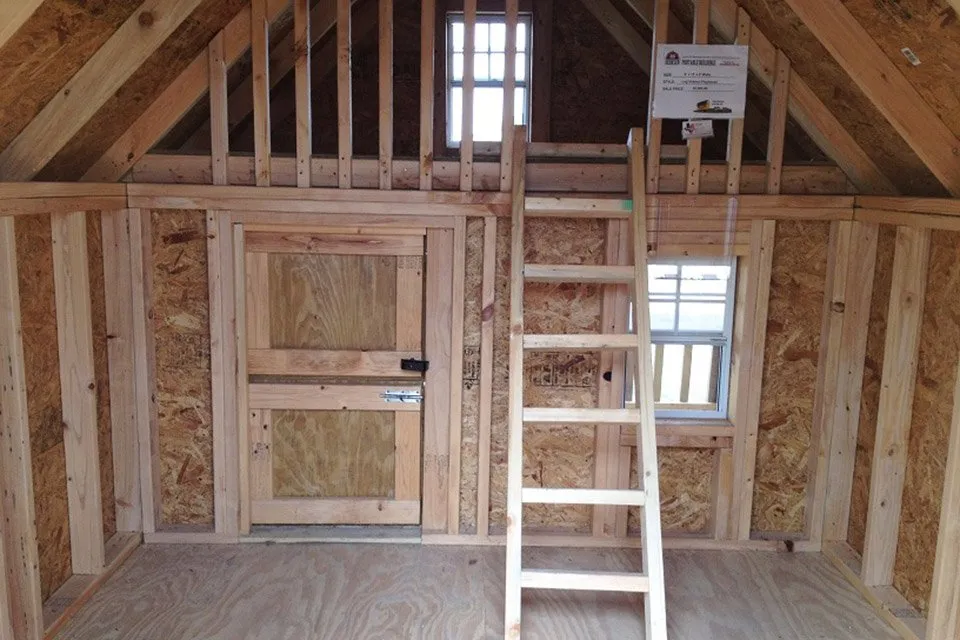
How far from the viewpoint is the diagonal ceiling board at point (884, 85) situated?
273 centimetres

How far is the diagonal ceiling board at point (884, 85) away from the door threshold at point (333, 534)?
290 cm

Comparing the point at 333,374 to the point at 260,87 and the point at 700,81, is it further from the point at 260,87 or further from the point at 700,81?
the point at 700,81

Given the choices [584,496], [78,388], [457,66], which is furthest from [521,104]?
[78,388]

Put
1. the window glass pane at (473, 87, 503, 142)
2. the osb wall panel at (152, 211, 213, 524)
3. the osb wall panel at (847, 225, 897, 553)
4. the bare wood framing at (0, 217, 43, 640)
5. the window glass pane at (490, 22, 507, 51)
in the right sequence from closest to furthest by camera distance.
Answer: the bare wood framing at (0, 217, 43, 640) < the osb wall panel at (847, 225, 897, 553) < the osb wall panel at (152, 211, 213, 524) < the window glass pane at (490, 22, 507, 51) < the window glass pane at (473, 87, 503, 142)

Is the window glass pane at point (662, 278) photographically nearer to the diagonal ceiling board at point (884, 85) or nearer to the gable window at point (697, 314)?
the gable window at point (697, 314)

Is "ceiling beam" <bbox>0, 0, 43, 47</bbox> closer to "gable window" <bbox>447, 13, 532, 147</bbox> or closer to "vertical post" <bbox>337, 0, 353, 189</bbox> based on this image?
"vertical post" <bbox>337, 0, 353, 189</bbox>

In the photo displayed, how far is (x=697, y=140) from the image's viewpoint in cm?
340

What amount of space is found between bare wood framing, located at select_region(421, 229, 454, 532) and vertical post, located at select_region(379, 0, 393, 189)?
14.2 inches

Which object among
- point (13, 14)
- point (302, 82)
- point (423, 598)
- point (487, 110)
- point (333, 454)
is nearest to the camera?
point (13, 14)

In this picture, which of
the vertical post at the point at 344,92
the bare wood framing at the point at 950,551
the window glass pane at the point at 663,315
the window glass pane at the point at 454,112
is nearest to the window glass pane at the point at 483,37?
the window glass pane at the point at 454,112

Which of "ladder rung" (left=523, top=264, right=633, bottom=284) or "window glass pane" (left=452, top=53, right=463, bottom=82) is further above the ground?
"window glass pane" (left=452, top=53, right=463, bottom=82)

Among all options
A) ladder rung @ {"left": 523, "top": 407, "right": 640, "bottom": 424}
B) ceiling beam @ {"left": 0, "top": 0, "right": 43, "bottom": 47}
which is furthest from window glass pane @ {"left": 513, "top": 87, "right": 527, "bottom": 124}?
ceiling beam @ {"left": 0, "top": 0, "right": 43, "bottom": 47}

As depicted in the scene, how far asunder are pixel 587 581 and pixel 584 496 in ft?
1.07

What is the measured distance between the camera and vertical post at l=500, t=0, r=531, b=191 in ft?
10.9
